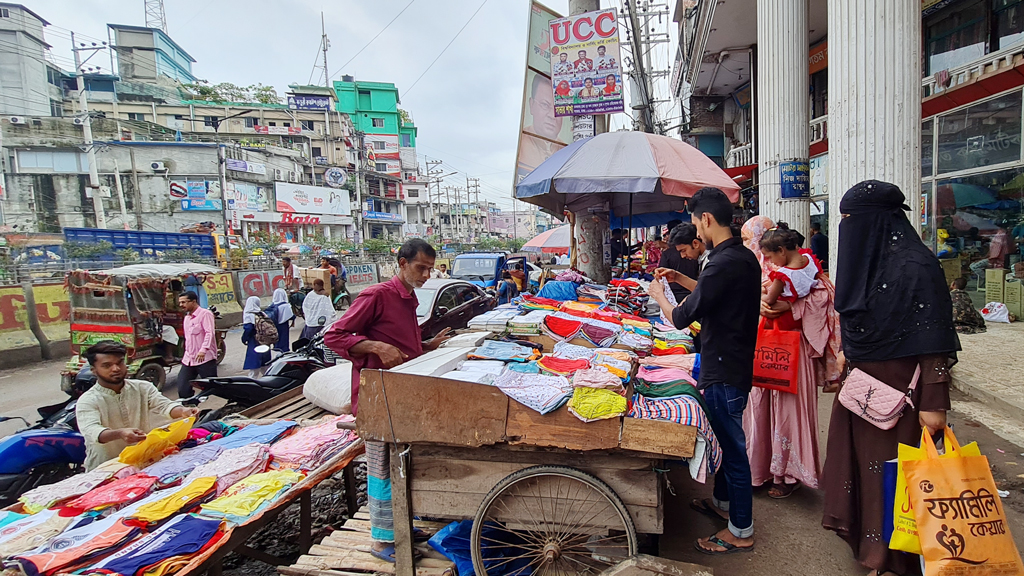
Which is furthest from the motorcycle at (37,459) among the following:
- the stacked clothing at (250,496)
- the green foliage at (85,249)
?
the green foliage at (85,249)

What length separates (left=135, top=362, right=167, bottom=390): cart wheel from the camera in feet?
23.7

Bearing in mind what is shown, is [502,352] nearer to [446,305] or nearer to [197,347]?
[197,347]

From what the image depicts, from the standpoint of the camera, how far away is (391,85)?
71.4 metres

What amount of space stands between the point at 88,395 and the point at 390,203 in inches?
2484

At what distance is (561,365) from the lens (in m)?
3.01

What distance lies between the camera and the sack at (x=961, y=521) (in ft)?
6.64

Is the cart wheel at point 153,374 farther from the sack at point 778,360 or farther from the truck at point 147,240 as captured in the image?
the truck at point 147,240

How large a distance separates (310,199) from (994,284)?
47.4m

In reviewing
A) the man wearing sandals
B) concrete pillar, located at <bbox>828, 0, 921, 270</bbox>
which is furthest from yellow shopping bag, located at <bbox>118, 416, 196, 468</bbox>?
concrete pillar, located at <bbox>828, 0, 921, 270</bbox>

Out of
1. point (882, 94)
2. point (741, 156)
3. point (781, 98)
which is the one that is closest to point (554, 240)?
point (741, 156)

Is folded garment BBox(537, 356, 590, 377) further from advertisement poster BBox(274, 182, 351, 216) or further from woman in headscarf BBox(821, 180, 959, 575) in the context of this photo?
advertisement poster BBox(274, 182, 351, 216)

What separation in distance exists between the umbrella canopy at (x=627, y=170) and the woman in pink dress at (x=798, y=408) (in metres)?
1.94

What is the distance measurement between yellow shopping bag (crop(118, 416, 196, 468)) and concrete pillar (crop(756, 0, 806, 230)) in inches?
258

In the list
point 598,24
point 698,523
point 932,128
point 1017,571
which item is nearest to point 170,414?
point 698,523
